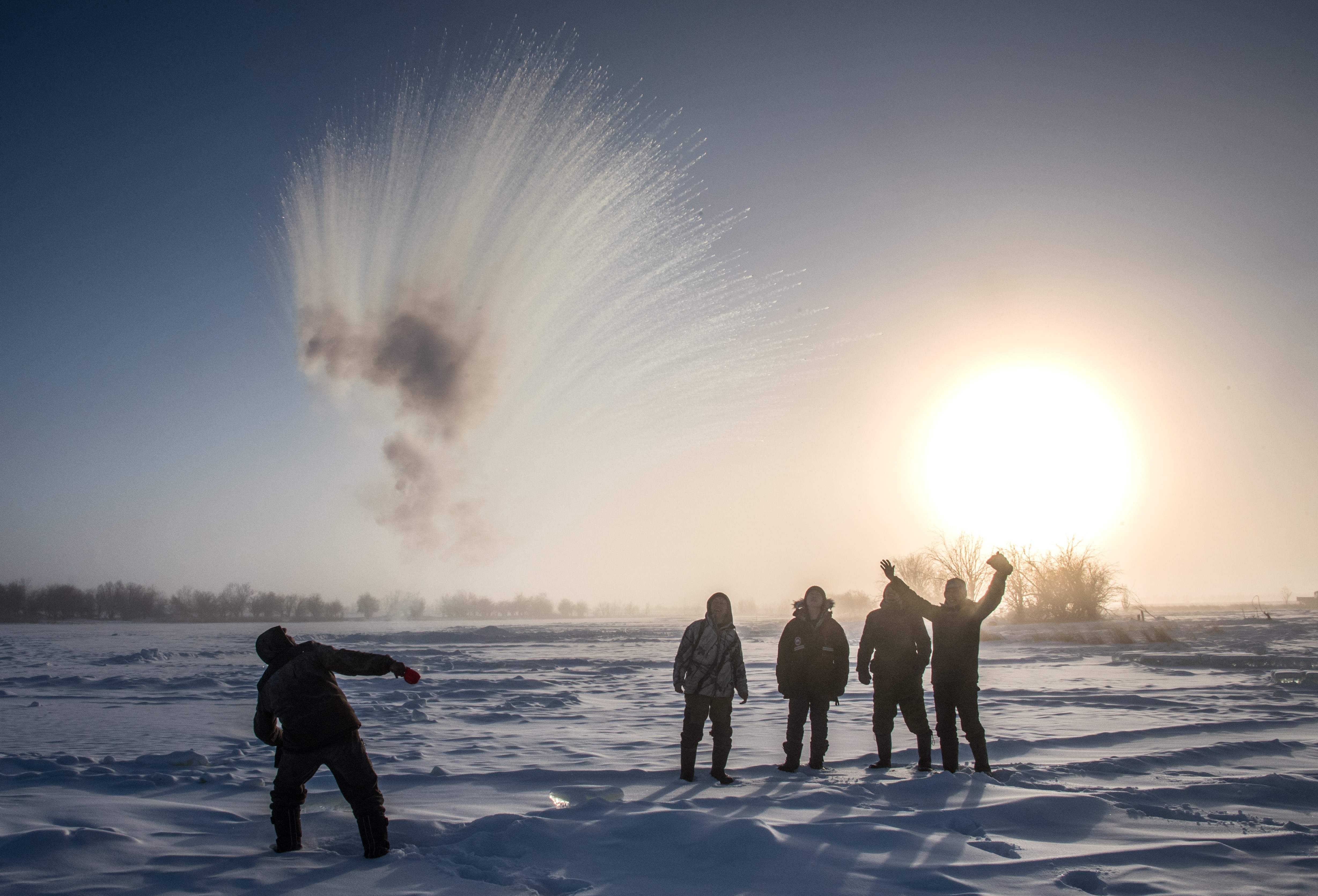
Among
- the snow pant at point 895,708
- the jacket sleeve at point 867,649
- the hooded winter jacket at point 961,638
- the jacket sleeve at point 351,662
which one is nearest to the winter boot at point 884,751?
the snow pant at point 895,708

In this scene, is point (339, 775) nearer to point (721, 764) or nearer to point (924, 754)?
point (721, 764)

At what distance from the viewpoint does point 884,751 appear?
697 cm

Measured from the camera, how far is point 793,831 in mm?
4684

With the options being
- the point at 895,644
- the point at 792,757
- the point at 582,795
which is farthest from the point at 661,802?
the point at 895,644

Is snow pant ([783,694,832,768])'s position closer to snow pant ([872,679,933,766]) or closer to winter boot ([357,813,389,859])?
snow pant ([872,679,933,766])

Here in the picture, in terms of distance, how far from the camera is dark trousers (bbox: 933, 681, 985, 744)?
6.60m

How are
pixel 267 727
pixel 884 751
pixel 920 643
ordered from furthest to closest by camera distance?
pixel 920 643 < pixel 884 751 < pixel 267 727

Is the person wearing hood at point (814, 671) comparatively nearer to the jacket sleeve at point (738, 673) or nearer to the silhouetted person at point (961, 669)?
the jacket sleeve at point (738, 673)

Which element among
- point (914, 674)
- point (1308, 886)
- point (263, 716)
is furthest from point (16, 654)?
point (1308, 886)

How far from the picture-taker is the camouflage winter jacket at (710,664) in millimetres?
6621

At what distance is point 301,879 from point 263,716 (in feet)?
3.77

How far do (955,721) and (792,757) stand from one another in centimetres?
163

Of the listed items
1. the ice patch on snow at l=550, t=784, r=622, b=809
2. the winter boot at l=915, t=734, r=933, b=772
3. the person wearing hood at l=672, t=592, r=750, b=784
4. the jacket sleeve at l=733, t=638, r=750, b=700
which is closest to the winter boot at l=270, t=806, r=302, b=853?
the ice patch on snow at l=550, t=784, r=622, b=809

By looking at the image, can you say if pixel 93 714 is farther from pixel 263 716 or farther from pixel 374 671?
pixel 374 671
